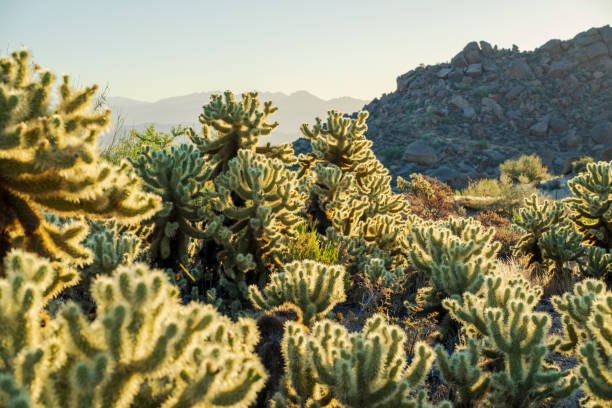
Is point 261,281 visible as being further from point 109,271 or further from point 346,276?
point 109,271

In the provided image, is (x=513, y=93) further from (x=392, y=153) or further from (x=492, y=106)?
(x=392, y=153)

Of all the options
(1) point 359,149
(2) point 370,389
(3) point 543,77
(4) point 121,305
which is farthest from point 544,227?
(3) point 543,77

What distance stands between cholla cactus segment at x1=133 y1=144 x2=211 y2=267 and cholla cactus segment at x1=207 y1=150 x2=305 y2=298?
0.28 metres

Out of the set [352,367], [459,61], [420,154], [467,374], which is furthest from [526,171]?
[459,61]

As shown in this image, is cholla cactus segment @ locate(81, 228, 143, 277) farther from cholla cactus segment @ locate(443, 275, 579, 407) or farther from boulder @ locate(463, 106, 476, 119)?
boulder @ locate(463, 106, 476, 119)

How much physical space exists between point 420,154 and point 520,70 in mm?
19764

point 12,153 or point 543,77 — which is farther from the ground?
point 543,77

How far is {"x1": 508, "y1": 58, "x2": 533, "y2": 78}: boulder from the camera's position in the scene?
141ft

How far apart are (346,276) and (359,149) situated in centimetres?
286

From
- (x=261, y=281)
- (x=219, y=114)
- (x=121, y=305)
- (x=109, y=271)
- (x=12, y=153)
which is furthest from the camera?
(x=219, y=114)

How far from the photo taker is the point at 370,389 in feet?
7.20

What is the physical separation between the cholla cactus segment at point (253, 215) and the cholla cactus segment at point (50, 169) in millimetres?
2347

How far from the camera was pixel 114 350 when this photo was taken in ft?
4.76

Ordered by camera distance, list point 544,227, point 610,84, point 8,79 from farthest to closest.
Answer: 1. point 610,84
2. point 544,227
3. point 8,79
